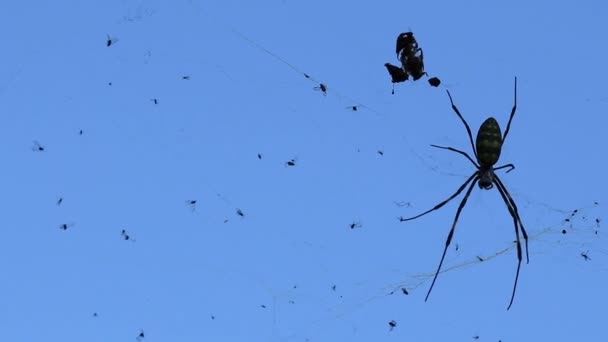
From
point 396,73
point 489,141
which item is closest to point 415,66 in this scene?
point 396,73

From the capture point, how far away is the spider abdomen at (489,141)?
675cm

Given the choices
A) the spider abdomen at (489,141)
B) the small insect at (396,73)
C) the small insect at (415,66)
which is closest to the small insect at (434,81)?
the small insect at (415,66)

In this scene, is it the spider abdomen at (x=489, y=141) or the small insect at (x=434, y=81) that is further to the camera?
the small insect at (x=434, y=81)

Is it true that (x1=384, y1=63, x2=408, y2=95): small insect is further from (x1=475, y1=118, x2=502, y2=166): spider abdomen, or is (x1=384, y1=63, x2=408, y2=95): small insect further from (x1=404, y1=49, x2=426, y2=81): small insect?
(x1=475, y1=118, x2=502, y2=166): spider abdomen

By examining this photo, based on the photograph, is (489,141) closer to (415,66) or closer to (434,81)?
(434,81)

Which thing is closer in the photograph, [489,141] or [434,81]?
[489,141]

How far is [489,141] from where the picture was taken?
682cm

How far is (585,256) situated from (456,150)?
153cm

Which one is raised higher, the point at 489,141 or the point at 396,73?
the point at 489,141

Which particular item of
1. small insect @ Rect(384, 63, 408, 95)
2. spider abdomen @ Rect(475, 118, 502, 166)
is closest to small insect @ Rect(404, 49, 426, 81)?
small insect @ Rect(384, 63, 408, 95)

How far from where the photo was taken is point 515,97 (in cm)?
725

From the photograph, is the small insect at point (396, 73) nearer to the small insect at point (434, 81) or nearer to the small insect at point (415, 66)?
the small insect at point (415, 66)

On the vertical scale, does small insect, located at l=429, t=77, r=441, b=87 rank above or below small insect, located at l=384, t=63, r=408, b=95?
above

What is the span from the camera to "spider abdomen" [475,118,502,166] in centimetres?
675
